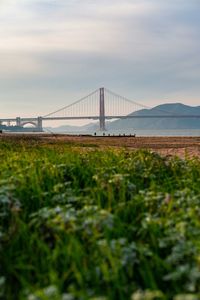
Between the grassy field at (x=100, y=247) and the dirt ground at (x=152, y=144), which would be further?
the dirt ground at (x=152, y=144)

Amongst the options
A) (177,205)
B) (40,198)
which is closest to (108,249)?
(177,205)

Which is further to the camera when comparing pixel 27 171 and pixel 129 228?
pixel 27 171

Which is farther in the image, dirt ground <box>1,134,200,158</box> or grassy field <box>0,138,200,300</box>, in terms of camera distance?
dirt ground <box>1,134,200,158</box>

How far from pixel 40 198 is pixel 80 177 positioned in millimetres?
1596

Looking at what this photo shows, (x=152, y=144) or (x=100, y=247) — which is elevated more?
(x=100, y=247)

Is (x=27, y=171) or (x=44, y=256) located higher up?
(x=27, y=171)

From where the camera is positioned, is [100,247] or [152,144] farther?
[152,144]

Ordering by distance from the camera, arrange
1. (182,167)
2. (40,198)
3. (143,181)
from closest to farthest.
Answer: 1. (40,198)
2. (143,181)
3. (182,167)

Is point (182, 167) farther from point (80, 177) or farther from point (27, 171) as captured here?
point (27, 171)

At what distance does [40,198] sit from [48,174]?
1350 mm

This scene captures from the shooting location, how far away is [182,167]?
805cm

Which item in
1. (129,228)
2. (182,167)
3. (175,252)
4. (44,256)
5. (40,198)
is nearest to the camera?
(175,252)

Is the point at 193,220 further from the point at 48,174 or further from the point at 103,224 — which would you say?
the point at 48,174

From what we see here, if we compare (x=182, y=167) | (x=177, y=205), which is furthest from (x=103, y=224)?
(x=182, y=167)
